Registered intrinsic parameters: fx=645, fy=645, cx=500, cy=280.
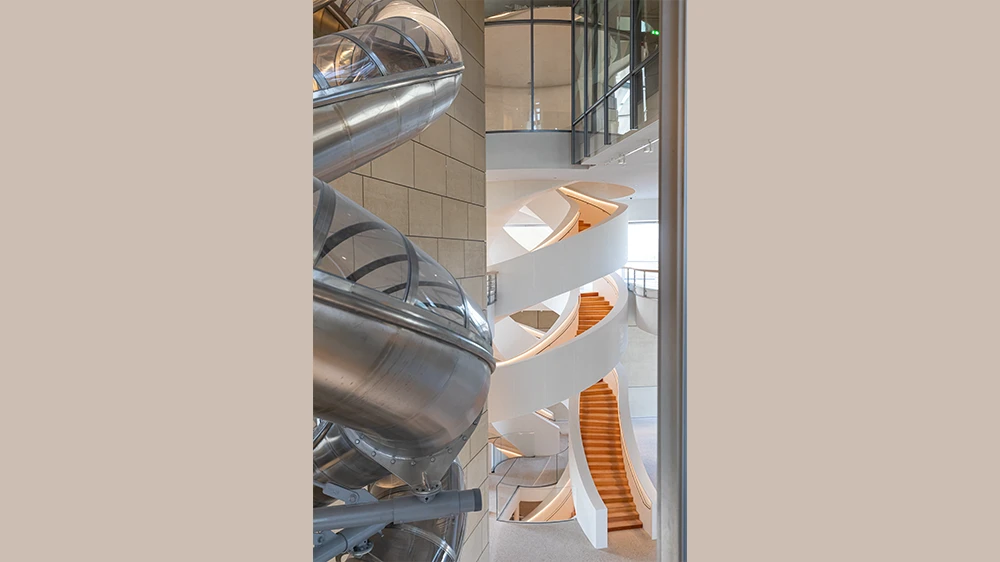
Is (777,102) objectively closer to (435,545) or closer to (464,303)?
(464,303)

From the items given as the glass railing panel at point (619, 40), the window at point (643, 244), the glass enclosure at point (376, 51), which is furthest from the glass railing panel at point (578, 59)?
the glass enclosure at point (376, 51)

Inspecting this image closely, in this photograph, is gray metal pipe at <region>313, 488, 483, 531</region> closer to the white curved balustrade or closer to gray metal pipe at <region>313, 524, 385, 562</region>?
gray metal pipe at <region>313, 524, 385, 562</region>

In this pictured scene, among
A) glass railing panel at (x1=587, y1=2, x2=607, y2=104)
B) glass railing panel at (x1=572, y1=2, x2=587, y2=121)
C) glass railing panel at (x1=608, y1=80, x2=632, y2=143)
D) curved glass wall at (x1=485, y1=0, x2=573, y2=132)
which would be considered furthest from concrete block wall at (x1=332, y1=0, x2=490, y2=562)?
curved glass wall at (x1=485, y1=0, x2=573, y2=132)

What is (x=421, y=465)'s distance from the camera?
2033 millimetres

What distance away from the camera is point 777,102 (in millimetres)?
521

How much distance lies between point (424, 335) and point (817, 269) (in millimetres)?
1162

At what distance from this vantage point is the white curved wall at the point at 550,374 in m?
6.34

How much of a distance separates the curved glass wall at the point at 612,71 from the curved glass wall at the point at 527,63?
1.42 ft

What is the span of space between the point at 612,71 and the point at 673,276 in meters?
6.38

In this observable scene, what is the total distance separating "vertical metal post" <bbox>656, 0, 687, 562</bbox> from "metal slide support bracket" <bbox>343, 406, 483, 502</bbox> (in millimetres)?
1440

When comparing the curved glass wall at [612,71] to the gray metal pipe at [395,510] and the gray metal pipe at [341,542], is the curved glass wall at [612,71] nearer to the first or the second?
the gray metal pipe at [395,510]

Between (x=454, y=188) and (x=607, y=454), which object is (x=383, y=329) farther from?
(x=607, y=454)

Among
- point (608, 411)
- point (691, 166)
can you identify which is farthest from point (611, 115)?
point (691, 166)

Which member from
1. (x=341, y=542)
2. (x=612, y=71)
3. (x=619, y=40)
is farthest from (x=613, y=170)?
(x=341, y=542)
